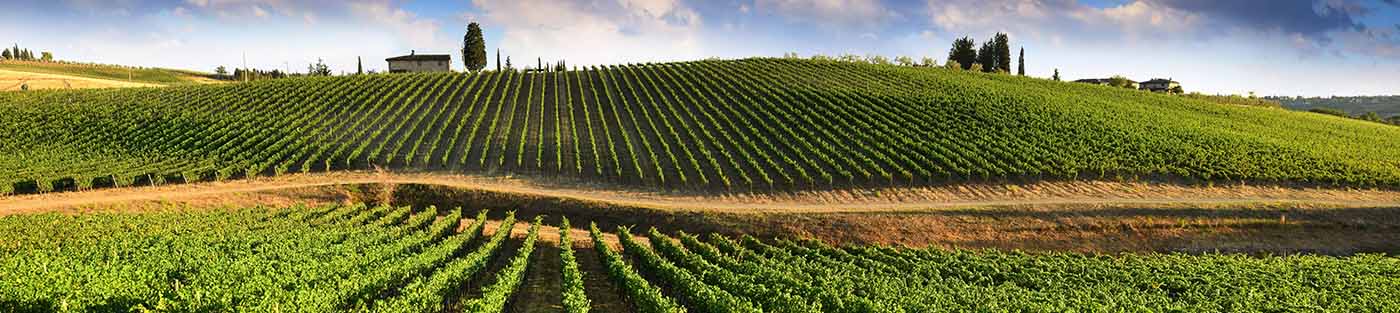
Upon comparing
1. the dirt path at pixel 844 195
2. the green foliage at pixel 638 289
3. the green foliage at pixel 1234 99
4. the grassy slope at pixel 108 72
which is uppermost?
the grassy slope at pixel 108 72

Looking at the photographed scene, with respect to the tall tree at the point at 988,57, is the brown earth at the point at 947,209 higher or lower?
lower

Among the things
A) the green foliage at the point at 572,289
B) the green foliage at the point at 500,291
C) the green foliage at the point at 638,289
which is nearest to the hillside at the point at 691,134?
the green foliage at the point at 638,289

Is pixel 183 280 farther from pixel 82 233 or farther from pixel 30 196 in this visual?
pixel 30 196

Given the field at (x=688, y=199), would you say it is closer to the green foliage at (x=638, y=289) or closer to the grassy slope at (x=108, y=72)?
the green foliage at (x=638, y=289)

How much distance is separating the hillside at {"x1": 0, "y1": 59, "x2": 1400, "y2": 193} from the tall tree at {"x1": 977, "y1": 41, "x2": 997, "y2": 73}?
33.1 m

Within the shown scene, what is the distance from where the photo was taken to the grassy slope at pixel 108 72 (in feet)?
380

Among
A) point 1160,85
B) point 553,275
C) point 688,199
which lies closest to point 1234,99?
point 1160,85

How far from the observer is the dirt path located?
42.8 metres

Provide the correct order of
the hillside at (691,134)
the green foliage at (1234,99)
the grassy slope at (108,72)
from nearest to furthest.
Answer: the hillside at (691,134), the green foliage at (1234,99), the grassy slope at (108,72)

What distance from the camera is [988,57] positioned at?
11675cm

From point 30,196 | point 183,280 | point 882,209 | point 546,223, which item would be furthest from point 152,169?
point 882,209

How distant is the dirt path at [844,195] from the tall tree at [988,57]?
71381mm

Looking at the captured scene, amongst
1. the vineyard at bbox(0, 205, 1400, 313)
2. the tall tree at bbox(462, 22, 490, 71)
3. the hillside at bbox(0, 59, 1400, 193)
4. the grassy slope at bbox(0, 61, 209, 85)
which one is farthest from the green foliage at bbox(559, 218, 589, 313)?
the grassy slope at bbox(0, 61, 209, 85)

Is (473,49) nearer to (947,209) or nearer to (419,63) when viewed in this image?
(419,63)
